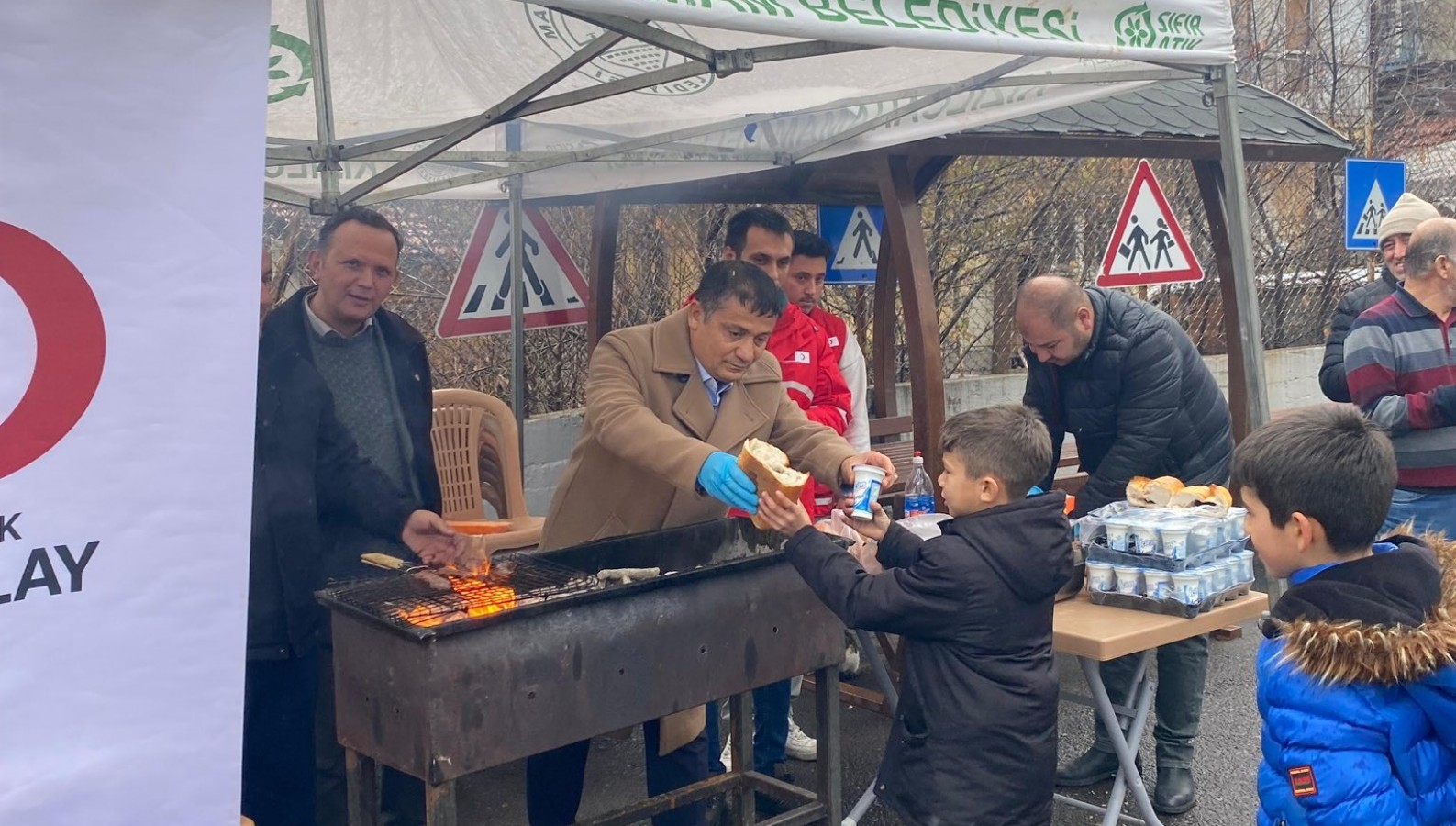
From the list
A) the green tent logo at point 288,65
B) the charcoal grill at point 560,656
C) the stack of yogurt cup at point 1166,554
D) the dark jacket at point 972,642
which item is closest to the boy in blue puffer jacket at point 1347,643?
the dark jacket at point 972,642

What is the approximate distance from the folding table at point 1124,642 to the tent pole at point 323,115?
3095 mm

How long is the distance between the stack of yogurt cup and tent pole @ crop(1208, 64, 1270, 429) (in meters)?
0.46

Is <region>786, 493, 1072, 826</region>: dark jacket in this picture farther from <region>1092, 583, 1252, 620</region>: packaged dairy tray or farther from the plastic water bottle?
the plastic water bottle

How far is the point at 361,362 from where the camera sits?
3811 millimetres

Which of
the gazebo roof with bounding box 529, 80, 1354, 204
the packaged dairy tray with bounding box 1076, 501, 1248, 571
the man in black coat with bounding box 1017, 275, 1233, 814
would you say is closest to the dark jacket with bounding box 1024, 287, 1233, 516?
the man in black coat with bounding box 1017, 275, 1233, 814

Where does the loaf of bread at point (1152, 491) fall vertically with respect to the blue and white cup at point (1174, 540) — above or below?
above

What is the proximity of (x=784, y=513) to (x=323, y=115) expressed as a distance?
2.50 meters

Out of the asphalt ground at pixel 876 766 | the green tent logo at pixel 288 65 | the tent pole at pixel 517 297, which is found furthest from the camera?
the tent pole at pixel 517 297

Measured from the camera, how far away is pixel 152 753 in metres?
2.07

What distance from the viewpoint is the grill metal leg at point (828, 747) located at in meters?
3.84

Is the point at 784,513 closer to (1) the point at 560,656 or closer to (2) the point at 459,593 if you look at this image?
(1) the point at 560,656

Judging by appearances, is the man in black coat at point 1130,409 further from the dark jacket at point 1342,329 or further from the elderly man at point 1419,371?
the dark jacket at point 1342,329

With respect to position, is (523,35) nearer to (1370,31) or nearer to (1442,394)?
(1442,394)

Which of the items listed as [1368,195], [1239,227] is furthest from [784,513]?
[1368,195]
